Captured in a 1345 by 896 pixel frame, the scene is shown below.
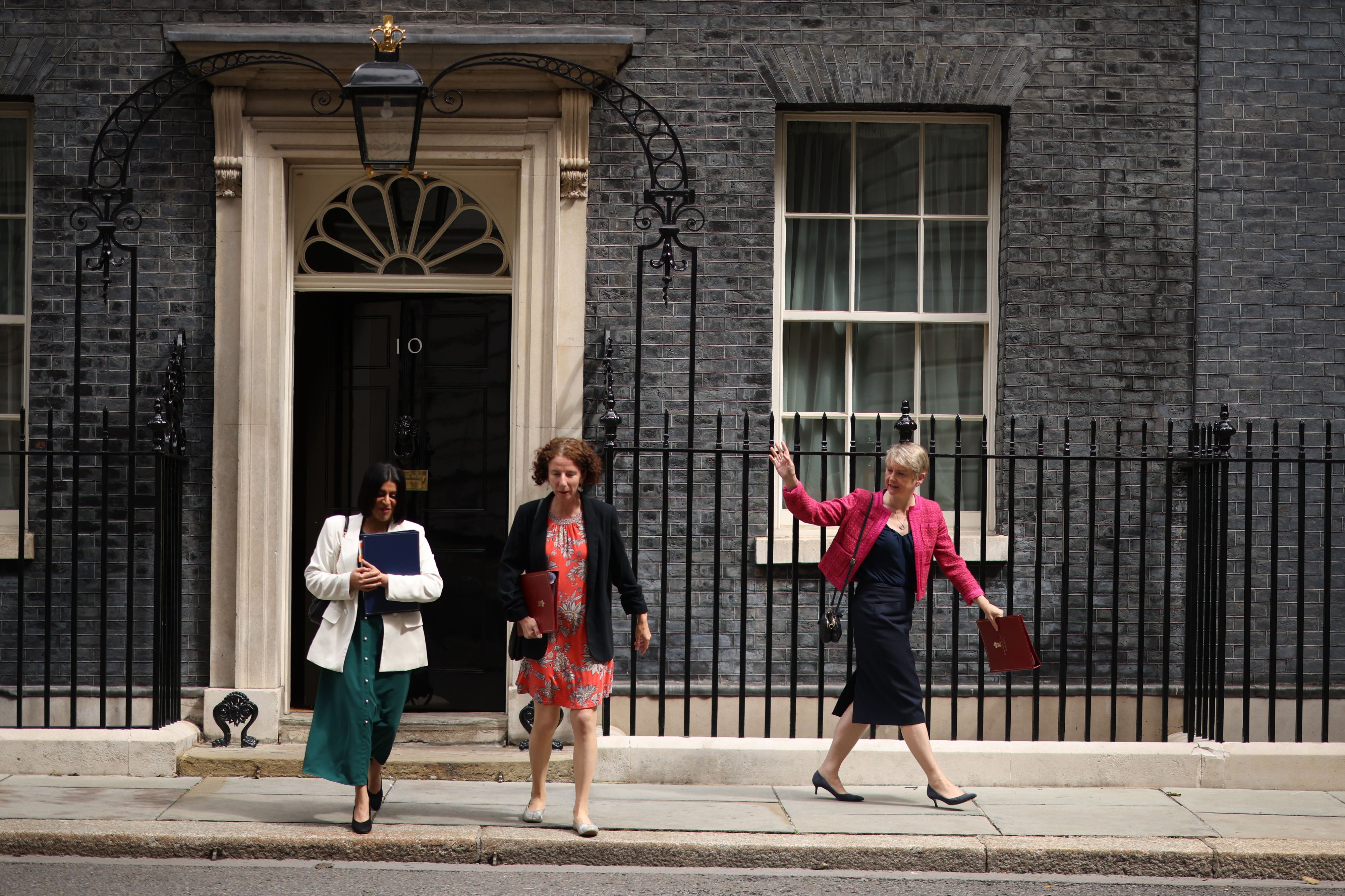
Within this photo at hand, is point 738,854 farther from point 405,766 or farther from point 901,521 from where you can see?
point 405,766

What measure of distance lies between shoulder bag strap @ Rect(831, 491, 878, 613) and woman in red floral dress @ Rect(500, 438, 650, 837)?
104 centimetres

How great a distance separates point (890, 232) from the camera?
803 centimetres

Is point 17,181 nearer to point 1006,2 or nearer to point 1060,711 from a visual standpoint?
point 1006,2

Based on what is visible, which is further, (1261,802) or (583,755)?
(1261,802)

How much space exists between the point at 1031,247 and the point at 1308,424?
6.48 feet

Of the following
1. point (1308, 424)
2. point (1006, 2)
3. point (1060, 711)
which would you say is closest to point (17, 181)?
point (1006, 2)

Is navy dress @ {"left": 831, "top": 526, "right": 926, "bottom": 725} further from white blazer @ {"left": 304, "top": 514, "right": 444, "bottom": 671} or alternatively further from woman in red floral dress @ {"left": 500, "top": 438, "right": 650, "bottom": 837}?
white blazer @ {"left": 304, "top": 514, "right": 444, "bottom": 671}

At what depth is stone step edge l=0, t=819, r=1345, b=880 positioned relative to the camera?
5.50 meters

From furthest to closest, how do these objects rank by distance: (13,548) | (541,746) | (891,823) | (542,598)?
1. (13,548)
2. (891,823)
3. (541,746)
4. (542,598)

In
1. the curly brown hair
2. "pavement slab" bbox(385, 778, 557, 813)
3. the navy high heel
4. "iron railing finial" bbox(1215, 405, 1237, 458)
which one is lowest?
"pavement slab" bbox(385, 778, 557, 813)

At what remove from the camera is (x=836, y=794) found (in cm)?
630

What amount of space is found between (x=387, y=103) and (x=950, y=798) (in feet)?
14.6

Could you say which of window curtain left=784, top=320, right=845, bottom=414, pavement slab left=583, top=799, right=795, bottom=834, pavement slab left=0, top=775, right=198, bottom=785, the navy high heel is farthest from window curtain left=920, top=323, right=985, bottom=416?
pavement slab left=0, top=775, right=198, bottom=785

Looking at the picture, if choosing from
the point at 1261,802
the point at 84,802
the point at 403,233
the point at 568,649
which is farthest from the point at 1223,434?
the point at 84,802
